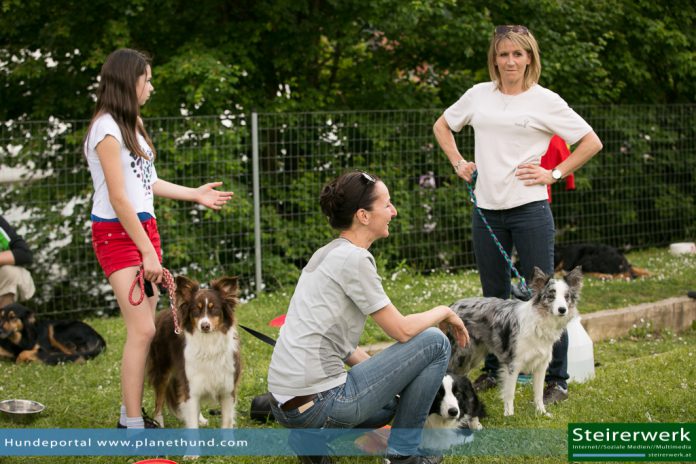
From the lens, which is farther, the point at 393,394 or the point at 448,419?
the point at 448,419

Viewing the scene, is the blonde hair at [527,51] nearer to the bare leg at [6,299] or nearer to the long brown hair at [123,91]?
the long brown hair at [123,91]

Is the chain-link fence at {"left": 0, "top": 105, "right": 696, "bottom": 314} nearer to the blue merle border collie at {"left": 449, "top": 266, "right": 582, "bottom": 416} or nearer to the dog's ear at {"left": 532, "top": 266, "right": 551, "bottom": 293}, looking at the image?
the blue merle border collie at {"left": 449, "top": 266, "right": 582, "bottom": 416}

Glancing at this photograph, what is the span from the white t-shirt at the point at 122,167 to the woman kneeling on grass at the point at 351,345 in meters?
1.01

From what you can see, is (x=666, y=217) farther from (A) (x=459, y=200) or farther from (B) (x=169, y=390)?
(B) (x=169, y=390)

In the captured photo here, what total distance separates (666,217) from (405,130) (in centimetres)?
463

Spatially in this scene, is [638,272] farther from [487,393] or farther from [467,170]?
[467,170]

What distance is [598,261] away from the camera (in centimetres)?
1002

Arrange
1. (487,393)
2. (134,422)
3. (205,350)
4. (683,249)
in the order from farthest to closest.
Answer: (683,249) < (487,393) < (205,350) < (134,422)

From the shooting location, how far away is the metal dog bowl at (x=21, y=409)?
494cm

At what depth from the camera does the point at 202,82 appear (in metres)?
8.99

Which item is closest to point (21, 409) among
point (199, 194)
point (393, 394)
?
point (199, 194)

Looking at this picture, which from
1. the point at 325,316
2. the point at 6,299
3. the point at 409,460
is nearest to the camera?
the point at 325,316

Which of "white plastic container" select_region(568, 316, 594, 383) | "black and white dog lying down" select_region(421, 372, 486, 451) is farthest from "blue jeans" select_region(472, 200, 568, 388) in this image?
"black and white dog lying down" select_region(421, 372, 486, 451)

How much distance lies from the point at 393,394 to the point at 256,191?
17.9ft
